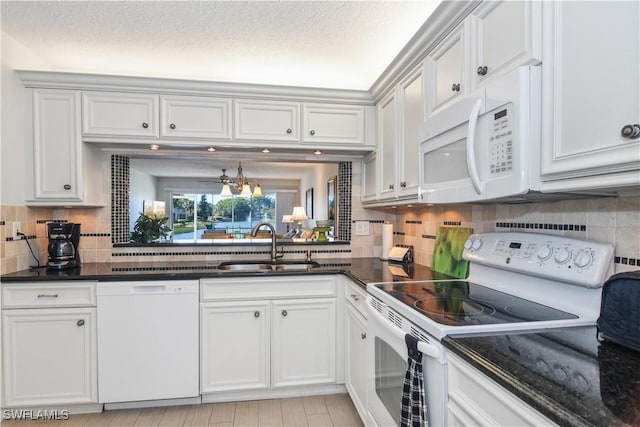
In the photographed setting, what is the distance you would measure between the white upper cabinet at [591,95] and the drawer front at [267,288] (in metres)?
1.62

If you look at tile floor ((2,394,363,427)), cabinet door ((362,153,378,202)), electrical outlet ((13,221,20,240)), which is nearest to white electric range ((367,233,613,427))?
tile floor ((2,394,363,427))

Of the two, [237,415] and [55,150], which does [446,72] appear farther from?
[55,150]

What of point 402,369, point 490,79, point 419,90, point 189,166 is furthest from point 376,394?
point 189,166

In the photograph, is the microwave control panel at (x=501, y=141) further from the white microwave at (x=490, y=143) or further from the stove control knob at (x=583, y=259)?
the stove control knob at (x=583, y=259)

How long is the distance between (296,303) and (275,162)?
4.09ft

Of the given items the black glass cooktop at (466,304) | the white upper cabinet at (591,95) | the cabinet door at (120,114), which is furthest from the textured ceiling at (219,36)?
the black glass cooktop at (466,304)

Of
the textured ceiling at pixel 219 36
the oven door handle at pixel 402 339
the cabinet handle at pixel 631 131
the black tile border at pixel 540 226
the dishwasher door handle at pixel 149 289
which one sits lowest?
the dishwasher door handle at pixel 149 289

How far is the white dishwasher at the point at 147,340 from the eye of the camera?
224cm

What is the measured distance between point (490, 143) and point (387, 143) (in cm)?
130

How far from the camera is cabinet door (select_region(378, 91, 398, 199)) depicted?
237 centimetres

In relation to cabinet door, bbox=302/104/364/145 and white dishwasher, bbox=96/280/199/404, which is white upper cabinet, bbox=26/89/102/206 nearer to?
white dishwasher, bbox=96/280/199/404

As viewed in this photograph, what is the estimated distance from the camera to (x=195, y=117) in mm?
2584

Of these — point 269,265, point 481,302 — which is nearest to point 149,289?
point 269,265

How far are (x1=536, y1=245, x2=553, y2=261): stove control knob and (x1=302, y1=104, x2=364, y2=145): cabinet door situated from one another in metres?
1.62
